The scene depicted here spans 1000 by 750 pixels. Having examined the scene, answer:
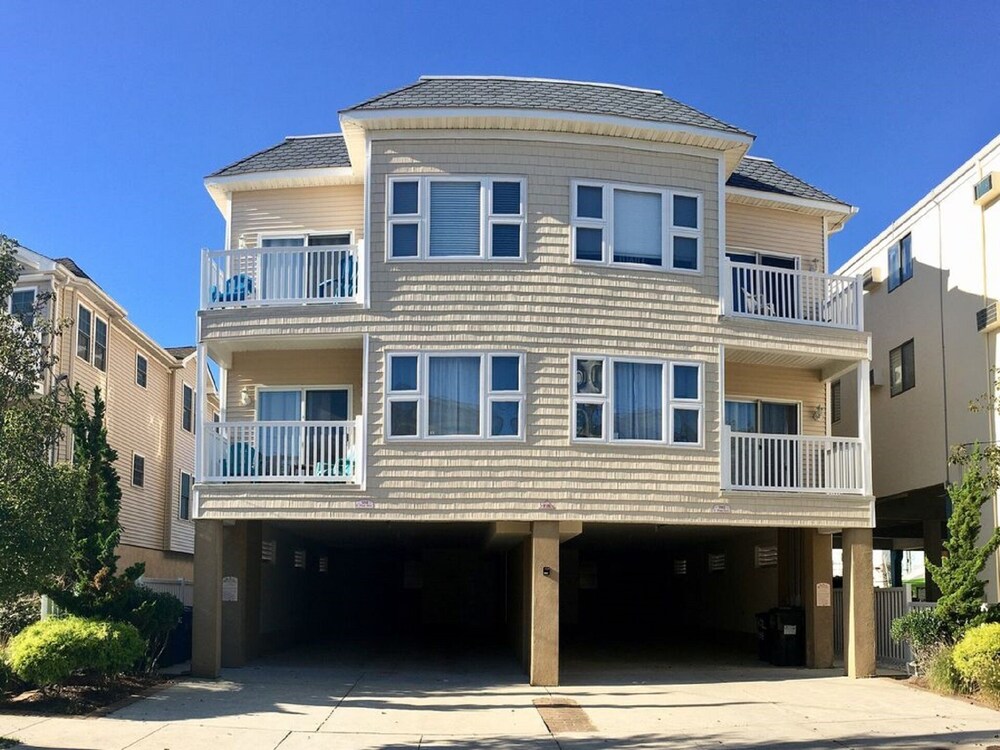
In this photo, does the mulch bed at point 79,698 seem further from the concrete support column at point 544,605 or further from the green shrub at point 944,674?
the green shrub at point 944,674

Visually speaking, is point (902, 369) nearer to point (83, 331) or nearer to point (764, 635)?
point (764, 635)

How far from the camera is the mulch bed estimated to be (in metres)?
14.4

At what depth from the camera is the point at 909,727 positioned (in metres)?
13.9

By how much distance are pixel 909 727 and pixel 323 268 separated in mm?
11200

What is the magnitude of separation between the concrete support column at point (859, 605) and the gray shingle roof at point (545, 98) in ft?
23.2

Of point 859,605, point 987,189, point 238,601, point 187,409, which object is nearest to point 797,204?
point 987,189

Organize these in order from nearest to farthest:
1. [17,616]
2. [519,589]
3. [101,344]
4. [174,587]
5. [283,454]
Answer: [17,616] < [283,454] < [174,587] < [519,589] < [101,344]

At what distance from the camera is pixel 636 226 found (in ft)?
61.3

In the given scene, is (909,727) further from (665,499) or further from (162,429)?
(162,429)

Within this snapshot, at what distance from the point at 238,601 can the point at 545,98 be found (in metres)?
9.86

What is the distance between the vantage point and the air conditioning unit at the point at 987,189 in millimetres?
20273

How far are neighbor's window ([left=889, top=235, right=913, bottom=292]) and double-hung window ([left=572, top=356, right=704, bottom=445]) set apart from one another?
8622 millimetres

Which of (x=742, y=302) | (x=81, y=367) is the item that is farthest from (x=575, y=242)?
(x=81, y=367)

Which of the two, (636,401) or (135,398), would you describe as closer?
(636,401)
